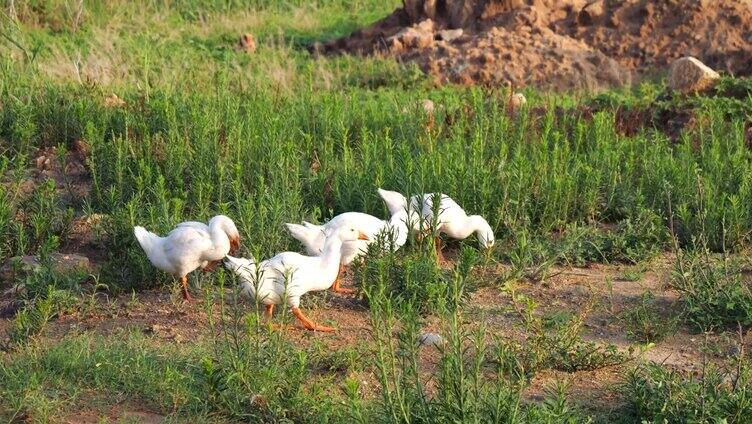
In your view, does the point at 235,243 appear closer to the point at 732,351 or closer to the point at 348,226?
the point at 348,226

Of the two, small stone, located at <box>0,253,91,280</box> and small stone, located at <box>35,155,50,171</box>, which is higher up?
small stone, located at <box>35,155,50,171</box>

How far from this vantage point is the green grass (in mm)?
5121

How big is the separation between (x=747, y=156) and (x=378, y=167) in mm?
3112

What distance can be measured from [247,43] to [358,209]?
314 inches

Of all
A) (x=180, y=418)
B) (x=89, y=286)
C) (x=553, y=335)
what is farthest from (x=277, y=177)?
(x=180, y=418)

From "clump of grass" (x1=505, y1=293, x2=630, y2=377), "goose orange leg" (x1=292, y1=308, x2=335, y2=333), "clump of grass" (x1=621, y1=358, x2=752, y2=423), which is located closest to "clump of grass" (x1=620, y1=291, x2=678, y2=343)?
"clump of grass" (x1=505, y1=293, x2=630, y2=377)

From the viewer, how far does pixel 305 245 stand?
6.91 meters

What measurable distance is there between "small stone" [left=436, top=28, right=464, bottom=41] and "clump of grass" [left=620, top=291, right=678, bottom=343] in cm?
885

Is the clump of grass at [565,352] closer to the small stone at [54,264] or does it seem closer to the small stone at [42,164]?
the small stone at [54,264]

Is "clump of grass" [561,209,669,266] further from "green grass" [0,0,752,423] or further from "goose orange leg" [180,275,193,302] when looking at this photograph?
"goose orange leg" [180,275,193,302]

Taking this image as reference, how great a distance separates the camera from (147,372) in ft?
17.8

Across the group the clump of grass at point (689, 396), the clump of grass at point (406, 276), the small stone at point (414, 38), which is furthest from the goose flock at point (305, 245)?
the small stone at point (414, 38)

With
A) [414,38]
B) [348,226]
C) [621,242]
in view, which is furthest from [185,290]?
[414,38]

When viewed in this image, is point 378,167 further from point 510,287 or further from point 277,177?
point 510,287
